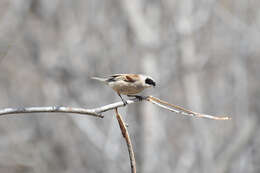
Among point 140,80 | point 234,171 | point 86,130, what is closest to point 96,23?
point 86,130

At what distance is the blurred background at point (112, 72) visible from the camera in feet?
31.4

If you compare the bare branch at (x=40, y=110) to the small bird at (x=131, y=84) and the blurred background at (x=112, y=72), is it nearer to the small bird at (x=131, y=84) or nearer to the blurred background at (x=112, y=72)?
the small bird at (x=131, y=84)

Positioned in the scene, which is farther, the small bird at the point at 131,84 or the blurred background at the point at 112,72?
the blurred background at the point at 112,72

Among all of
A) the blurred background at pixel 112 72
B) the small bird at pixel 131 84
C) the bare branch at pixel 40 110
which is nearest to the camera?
the bare branch at pixel 40 110

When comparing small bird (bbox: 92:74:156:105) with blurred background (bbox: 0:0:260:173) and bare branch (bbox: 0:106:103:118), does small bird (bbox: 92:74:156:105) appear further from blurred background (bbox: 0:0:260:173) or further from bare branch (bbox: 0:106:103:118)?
blurred background (bbox: 0:0:260:173)

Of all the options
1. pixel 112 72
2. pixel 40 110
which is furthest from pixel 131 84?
pixel 112 72

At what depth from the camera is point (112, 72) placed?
9711 millimetres

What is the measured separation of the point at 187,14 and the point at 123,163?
4.02 m

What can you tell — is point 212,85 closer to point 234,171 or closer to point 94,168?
point 234,171

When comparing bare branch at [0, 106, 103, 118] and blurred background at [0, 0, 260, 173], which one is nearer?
bare branch at [0, 106, 103, 118]

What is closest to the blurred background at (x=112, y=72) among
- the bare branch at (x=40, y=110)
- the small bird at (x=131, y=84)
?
the small bird at (x=131, y=84)

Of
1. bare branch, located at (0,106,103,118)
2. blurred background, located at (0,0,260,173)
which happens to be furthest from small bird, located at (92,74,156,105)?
blurred background, located at (0,0,260,173)

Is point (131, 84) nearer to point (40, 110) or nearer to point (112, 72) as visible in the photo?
point (40, 110)

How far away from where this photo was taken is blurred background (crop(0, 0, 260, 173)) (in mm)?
9570
